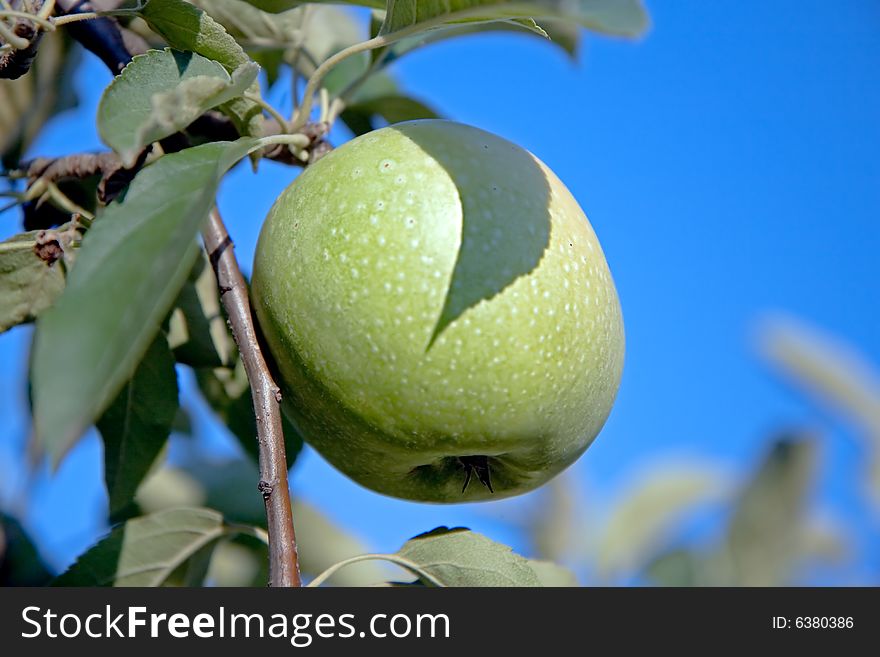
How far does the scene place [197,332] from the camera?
1359 millimetres

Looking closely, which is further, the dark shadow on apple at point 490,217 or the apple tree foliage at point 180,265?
the dark shadow on apple at point 490,217

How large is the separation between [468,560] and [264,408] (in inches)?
13.3

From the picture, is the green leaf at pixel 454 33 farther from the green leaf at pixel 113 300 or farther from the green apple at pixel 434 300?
the green leaf at pixel 113 300

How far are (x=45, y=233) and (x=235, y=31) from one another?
0.53m

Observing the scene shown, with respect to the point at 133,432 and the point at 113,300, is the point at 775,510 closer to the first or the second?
the point at 133,432

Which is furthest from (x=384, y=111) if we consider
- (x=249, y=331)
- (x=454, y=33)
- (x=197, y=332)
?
(x=249, y=331)

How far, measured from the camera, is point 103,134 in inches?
34.5

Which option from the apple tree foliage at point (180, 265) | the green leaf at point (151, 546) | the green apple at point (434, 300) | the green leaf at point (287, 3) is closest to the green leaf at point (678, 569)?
the apple tree foliage at point (180, 265)

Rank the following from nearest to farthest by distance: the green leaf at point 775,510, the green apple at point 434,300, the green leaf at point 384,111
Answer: the green apple at point 434,300 → the green leaf at point 775,510 → the green leaf at point 384,111

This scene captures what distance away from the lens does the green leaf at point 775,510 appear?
56.2 inches

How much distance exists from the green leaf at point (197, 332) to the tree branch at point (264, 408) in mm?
211
